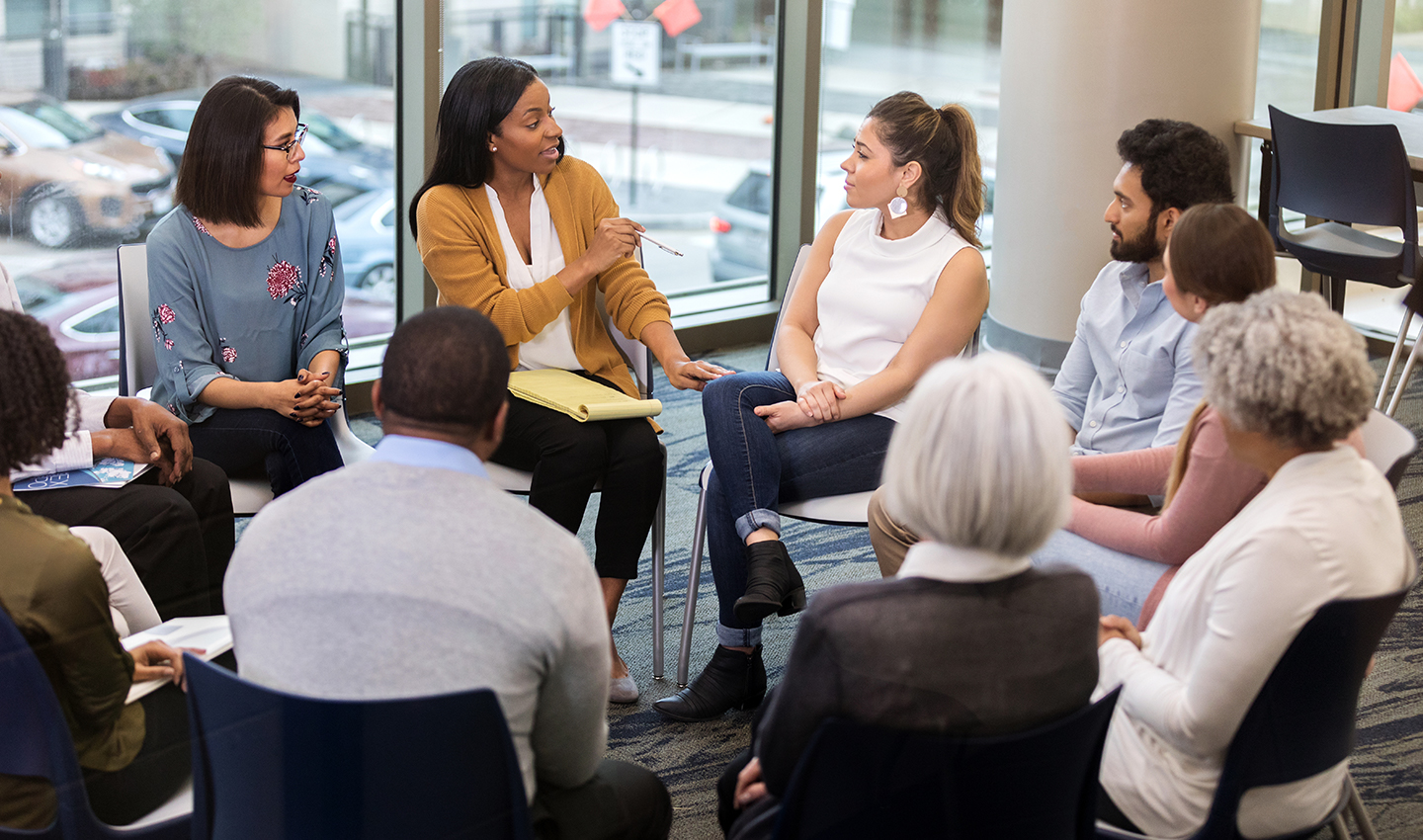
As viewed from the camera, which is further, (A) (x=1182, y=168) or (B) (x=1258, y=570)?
(A) (x=1182, y=168)

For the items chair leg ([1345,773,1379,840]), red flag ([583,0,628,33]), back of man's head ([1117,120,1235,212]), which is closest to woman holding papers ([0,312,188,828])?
chair leg ([1345,773,1379,840])

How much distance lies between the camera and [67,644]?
137 cm

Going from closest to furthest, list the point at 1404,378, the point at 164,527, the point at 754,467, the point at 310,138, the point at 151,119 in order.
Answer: the point at 164,527 → the point at 754,467 → the point at 151,119 → the point at 1404,378 → the point at 310,138

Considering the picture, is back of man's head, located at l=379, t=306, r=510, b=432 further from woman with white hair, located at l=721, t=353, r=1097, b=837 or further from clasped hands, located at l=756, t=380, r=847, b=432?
clasped hands, located at l=756, t=380, r=847, b=432

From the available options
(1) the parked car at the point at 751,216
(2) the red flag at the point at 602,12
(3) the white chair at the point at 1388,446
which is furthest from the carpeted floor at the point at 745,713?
(2) the red flag at the point at 602,12

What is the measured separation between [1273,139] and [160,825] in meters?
3.64

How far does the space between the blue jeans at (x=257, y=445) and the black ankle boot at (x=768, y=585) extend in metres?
0.82

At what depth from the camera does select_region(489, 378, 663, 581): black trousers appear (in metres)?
2.43

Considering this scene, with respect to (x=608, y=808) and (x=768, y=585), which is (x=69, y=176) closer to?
(x=768, y=585)

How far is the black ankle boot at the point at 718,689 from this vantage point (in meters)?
2.40

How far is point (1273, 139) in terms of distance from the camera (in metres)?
3.87

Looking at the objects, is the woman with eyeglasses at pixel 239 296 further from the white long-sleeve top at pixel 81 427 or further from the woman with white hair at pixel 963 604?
the woman with white hair at pixel 963 604

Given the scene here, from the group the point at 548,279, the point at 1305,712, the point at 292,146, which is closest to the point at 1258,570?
the point at 1305,712

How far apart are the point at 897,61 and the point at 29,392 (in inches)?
171
